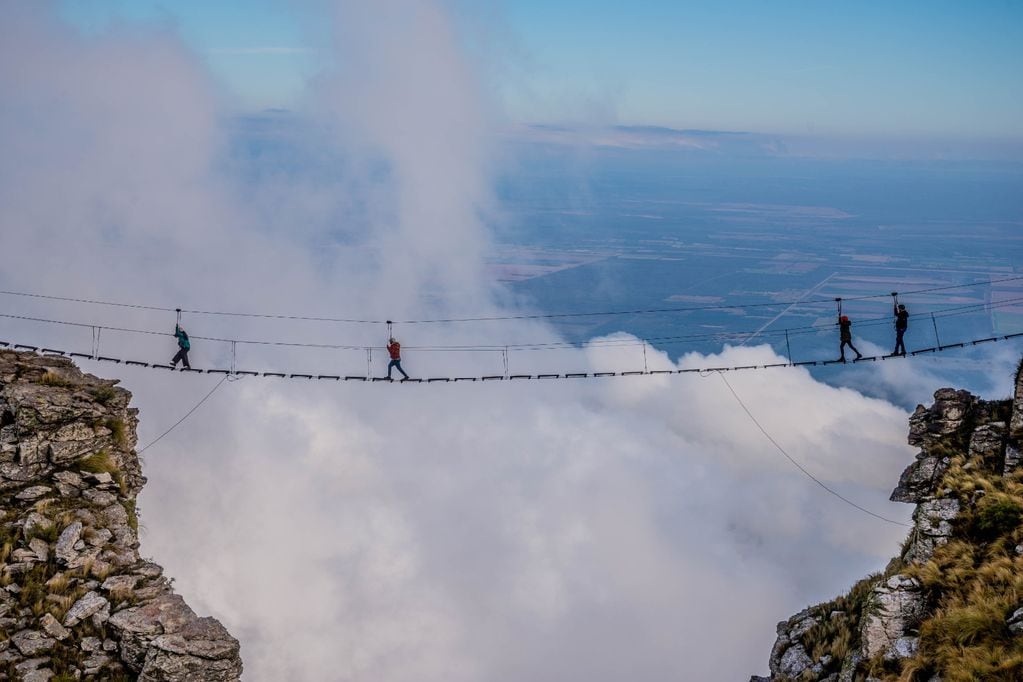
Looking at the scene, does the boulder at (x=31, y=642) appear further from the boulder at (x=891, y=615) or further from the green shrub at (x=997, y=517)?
the green shrub at (x=997, y=517)

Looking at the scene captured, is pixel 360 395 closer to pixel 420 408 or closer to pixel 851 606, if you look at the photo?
pixel 420 408

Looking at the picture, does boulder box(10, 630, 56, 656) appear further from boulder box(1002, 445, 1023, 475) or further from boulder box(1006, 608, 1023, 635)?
boulder box(1002, 445, 1023, 475)

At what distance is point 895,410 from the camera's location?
7372 inches

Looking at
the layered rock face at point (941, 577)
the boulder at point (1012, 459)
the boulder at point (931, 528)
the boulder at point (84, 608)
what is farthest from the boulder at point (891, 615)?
the boulder at point (84, 608)

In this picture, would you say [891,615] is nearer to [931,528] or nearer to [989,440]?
[931,528]

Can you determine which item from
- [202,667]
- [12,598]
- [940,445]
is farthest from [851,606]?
[12,598]

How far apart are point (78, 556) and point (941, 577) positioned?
24.5 meters

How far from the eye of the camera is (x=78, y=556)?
27688 millimetres

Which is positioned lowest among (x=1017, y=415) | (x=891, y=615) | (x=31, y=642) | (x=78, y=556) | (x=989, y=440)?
(x=891, y=615)

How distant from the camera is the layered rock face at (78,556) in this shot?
2570 cm

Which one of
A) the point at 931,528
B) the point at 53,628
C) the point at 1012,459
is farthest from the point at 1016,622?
the point at 53,628

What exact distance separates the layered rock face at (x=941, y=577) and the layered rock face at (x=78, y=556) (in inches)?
690

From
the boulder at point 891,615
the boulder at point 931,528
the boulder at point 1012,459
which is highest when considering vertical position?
the boulder at point 1012,459

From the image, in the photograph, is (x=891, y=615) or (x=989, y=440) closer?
(x=891, y=615)
